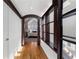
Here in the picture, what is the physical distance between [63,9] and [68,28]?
0.34 m

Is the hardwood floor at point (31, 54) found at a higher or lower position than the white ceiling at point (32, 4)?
lower

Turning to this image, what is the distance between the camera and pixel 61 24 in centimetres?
182

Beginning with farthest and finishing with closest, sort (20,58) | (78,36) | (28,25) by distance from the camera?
(28,25) → (20,58) → (78,36)

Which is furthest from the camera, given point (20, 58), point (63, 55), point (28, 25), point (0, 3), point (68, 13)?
point (28, 25)

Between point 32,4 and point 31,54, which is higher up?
point 32,4

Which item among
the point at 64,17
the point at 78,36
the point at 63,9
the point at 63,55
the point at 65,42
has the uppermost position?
the point at 63,9

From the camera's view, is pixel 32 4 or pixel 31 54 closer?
pixel 32 4

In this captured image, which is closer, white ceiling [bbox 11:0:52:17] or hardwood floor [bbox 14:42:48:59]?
white ceiling [bbox 11:0:52:17]

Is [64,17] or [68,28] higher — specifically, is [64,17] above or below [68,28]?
above

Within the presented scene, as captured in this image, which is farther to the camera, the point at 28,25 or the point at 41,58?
the point at 28,25

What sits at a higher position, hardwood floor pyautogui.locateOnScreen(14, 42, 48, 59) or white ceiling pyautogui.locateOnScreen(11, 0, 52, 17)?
white ceiling pyautogui.locateOnScreen(11, 0, 52, 17)

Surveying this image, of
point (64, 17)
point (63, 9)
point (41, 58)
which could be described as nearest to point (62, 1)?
point (63, 9)

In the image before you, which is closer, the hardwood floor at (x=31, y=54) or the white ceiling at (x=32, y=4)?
the white ceiling at (x=32, y=4)

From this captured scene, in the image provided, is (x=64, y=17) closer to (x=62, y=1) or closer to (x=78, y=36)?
(x=62, y=1)
